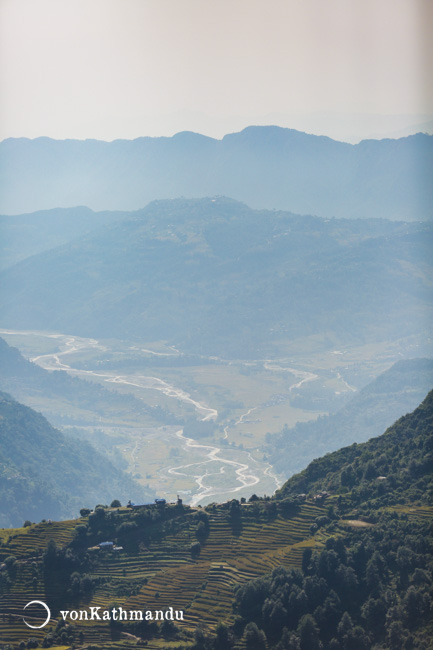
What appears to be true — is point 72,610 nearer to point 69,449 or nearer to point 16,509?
point 16,509

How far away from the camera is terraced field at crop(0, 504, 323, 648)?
2442 inches

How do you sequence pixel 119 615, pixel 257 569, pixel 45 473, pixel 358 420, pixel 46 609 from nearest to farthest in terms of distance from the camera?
pixel 119 615
pixel 46 609
pixel 257 569
pixel 45 473
pixel 358 420

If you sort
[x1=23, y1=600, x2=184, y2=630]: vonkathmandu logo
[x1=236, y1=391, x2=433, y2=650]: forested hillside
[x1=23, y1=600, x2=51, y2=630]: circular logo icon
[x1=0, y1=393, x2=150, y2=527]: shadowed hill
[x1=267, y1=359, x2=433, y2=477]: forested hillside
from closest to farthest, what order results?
[x1=236, y1=391, x2=433, y2=650]: forested hillside
[x1=23, y1=600, x2=184, y2=630]: vonkathmandu logo
[x1=23, y1=600, x2=51, y2=630]: circular logo icon
[x1=0, y1=393, x2=150, y2=527]: shadowed hill
[x1=267, y1=359, x2=433, y2=477]: forested hillside

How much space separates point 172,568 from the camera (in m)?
67.5

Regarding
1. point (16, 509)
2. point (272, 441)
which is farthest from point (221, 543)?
point (272, 441)

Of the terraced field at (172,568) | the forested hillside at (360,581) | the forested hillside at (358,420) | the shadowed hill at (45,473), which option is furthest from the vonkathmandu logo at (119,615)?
the forested hillside at (358,420)

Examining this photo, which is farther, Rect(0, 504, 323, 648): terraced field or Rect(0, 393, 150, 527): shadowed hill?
Rect(0, 393, 150, 527): shadowed hill

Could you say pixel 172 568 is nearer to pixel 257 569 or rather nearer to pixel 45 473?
pixel 257 569

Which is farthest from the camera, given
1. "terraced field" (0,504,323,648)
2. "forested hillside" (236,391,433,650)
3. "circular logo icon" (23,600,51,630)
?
"terraced field" (0,504,323,648)

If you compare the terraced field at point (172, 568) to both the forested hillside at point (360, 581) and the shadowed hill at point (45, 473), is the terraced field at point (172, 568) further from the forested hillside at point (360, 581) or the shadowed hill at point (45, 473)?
the shadowed hill at point (45, 473)

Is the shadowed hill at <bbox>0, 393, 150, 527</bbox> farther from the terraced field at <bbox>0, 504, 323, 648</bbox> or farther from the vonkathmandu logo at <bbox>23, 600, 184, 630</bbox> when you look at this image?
the vonkathmandu logo at <bbox>23, 600, 184, 630</bbox>

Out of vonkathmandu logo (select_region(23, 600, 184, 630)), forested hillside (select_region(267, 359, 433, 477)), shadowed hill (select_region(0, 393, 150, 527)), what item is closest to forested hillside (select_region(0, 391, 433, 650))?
vonkathmandu logo (select_region(23, 600, 184, 630))

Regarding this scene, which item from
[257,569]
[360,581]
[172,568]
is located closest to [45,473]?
[172,568]


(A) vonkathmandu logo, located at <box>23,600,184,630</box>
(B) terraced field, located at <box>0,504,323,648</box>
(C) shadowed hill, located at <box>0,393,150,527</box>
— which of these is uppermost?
(C) shadowed hill, located at <box>0,393,150,527</box>
